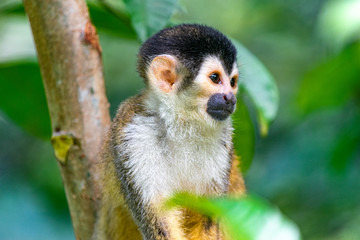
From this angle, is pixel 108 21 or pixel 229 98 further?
pixel 108 21

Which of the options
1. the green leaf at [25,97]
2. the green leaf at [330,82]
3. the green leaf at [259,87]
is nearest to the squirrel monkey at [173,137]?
the green leaf at [259,87]

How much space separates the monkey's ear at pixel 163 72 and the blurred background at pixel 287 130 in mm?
392

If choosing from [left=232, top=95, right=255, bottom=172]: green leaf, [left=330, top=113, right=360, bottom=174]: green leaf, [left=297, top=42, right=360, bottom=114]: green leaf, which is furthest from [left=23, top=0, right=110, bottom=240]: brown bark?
[left=330, top=113, right=360, bottom=174]: green leaf

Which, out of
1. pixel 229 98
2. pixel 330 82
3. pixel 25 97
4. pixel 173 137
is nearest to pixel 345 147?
pixel 330 82

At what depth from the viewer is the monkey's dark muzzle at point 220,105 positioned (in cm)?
232

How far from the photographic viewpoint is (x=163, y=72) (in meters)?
2.41

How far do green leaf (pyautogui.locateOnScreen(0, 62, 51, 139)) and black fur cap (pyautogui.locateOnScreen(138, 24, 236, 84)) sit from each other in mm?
849

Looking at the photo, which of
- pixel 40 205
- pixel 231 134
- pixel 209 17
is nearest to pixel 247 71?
pixel 231 134

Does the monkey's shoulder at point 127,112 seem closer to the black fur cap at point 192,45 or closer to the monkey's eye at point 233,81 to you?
the black fur cap at point 192,45

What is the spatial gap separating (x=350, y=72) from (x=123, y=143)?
161 cm

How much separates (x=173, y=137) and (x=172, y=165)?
0.42 feet

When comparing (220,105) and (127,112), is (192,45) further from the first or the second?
(127,112)

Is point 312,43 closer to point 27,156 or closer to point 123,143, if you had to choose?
point 27,156

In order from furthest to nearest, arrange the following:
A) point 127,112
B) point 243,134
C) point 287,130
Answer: point 287,130, point 243,134, point 127,112
